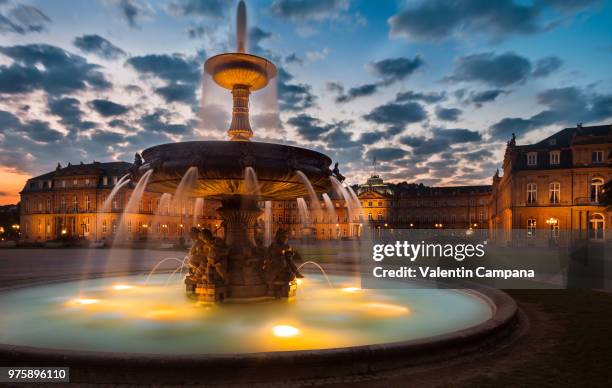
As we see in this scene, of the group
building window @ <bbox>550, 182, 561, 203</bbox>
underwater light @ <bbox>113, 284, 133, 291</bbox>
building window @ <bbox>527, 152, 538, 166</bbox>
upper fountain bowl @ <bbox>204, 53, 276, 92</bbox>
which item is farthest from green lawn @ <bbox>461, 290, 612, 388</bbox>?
building window @ <bbox>527, 152, 538, 166</bbox>

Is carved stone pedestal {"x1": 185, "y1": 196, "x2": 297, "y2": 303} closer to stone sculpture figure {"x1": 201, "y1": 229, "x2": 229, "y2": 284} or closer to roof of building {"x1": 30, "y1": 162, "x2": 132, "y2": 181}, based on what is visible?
stone sculpture figure {"x1": 201, "y1": 229, "x2": 229, "y2": 284}

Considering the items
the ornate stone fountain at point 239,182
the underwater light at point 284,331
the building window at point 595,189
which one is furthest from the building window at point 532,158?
the underwater light at point 284,331

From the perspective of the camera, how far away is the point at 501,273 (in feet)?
50.6

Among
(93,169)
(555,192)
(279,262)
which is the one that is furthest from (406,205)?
(279,262)

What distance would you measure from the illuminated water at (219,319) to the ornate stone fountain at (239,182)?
57 centimetres

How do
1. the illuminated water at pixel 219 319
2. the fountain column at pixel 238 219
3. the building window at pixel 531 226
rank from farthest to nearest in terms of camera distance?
the building window at pixel 531 226 → the fountain column at pixel 238 219 → the illuminated water at pixel 219 319

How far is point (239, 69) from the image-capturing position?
952cm

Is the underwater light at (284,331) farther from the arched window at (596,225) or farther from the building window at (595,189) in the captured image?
the building window at (595,189)

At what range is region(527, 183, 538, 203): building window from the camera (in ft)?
171

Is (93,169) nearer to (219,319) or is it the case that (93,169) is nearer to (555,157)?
(555,157)

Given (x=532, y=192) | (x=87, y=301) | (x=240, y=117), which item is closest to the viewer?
(x=87, y=301)

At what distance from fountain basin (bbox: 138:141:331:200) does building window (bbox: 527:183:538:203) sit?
164 ft

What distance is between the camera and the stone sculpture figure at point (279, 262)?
9250mm

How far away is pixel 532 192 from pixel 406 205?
2488 inches
